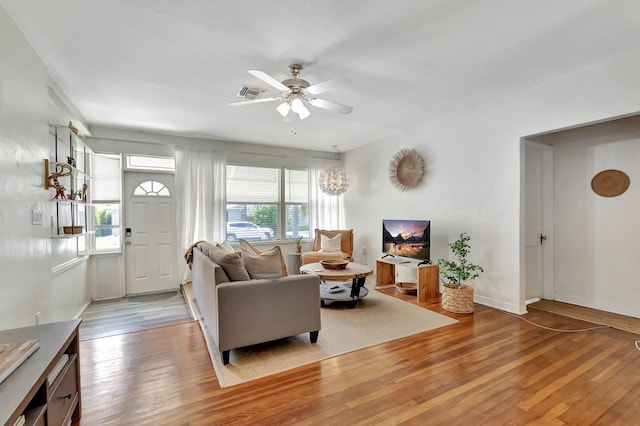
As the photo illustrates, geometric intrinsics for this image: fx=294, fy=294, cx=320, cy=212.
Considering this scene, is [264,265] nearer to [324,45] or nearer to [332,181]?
[324,45]

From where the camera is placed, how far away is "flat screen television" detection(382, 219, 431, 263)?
437 centimetres

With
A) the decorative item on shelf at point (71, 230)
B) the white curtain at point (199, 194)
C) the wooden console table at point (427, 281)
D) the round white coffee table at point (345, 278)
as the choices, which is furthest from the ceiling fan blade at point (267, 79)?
the white curtain at point (199, 194)

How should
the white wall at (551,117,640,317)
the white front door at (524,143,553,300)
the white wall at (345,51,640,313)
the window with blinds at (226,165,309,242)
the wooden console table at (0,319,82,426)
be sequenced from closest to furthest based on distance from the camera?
the wooden console table at (0,319,82,426) < the white wall at (345,51,640,313) < the white wall at (551,117,640,317) < the white front door at (524,143,553,300) < the window with blinds at (226,165,309,242)

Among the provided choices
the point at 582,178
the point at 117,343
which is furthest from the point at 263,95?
the point at 582,178

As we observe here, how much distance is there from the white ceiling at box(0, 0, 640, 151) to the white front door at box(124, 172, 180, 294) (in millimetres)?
1403

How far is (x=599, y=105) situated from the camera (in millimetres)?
2893

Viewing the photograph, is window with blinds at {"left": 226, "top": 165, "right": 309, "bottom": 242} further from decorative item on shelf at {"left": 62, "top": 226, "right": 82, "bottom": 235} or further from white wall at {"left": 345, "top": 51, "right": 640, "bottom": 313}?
decorative item on shelf at {"left": 62, "top": 226, "right": 82, "bottom": 235}

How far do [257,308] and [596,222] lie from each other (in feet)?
14.0

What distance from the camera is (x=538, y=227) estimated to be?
4.19m

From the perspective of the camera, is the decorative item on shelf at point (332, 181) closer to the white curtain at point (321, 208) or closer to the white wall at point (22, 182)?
the white curtain at point (321, 208)

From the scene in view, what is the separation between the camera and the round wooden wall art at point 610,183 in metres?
3.48

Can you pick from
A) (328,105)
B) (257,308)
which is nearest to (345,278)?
(257,308)

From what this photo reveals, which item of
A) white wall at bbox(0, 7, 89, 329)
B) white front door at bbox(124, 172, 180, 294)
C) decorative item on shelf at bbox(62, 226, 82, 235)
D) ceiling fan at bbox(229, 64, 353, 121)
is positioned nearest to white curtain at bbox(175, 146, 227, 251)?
white front door at bbox(124, 172, 180, 294)

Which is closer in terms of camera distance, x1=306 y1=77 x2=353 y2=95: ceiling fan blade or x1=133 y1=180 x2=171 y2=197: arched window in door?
x1=306 y1=77 x2=353 y2=95: ceiling fan blade
